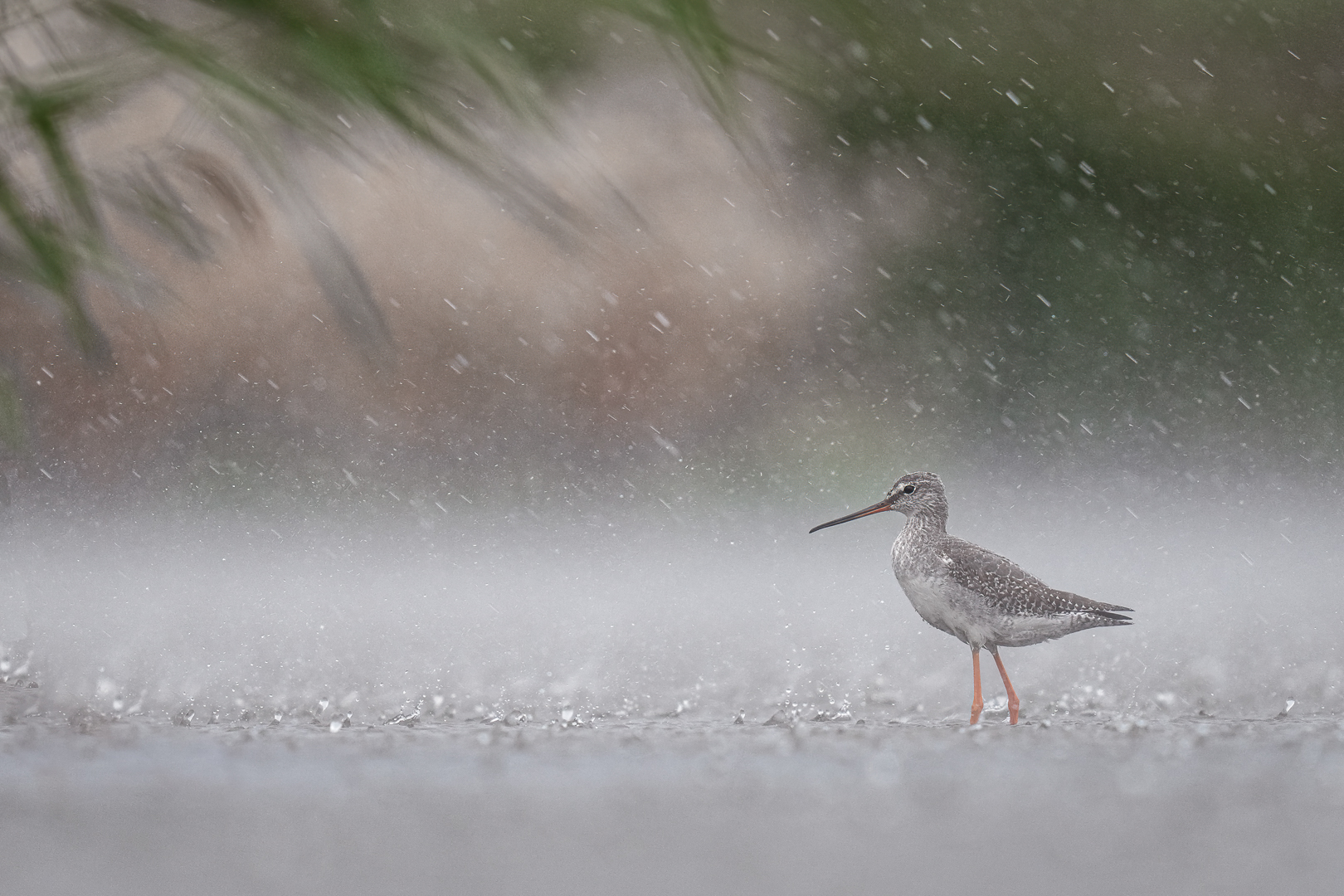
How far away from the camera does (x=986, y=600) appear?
2258mm

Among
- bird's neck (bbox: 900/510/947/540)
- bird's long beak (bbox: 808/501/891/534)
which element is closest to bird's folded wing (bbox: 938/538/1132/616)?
bird's neck (bbox: 900/510/947/540)

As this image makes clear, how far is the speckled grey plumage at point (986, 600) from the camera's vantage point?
7.39 ft

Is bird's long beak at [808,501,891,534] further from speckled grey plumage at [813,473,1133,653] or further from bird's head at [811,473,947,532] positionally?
speckled grey plumage at [813,473,1133,653]

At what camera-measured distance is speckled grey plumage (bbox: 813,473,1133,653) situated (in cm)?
225

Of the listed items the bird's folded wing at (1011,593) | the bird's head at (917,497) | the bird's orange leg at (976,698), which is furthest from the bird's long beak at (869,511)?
the bird's orange leg at (976,698)

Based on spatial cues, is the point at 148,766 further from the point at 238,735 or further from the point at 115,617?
the point at 115,617

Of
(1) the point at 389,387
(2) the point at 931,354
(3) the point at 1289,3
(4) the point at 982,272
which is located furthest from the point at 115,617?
(3) the point at 1289,3

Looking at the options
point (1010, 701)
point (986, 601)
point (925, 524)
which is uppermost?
point (925, 524)

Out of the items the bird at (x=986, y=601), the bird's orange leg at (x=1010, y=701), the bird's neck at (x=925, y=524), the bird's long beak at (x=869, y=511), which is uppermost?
the bird's long beak at (x=869, y=511)

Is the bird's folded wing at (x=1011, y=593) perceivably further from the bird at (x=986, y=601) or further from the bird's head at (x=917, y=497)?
the bird's head at (x=917, y=497)

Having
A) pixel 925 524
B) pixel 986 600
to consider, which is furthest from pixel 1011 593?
pixel 925 524

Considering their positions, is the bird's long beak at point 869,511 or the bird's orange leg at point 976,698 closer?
the bird's orange leg at point 976,698

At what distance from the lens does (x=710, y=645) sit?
8.97 feet

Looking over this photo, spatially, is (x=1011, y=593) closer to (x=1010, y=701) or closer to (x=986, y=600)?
(x=986, y=600)
